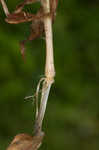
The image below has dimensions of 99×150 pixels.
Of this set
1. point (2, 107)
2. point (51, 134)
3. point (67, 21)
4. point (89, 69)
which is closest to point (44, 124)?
point (51, 134)

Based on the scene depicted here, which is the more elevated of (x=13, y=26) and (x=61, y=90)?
(x=13, y=26)

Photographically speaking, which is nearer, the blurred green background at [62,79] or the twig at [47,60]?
the twig at [47,60]

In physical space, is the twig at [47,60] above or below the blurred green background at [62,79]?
above

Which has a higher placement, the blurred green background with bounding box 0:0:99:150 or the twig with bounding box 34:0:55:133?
the twig with bounding box 34:0:55:133

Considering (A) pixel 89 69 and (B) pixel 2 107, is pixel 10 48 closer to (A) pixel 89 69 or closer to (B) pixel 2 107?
(B) pixel 2 107

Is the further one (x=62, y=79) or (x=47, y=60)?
(x=62, y=79)

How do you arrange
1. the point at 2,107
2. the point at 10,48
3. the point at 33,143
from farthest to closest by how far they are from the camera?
the point at 2,107 → the point at 10,48 → the point at 33,143

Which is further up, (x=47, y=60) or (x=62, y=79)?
(x=47, y=60)

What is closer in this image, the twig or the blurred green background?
the twig
